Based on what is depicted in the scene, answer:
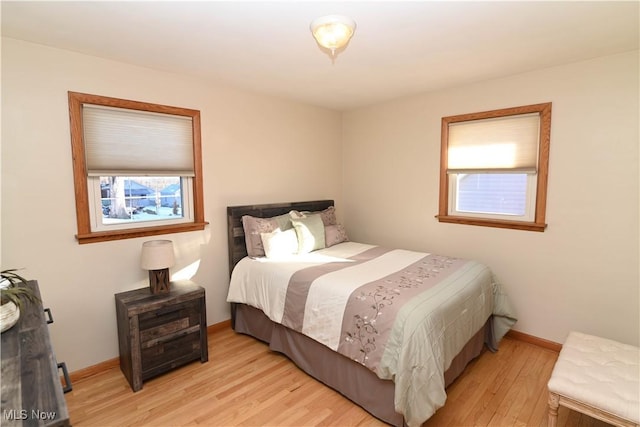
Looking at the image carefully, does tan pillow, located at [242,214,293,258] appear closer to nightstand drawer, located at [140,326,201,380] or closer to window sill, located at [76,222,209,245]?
window sill, located at [76,222,209,245]

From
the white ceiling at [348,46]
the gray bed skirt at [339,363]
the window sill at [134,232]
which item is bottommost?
the gray bed skirt at [339,363]

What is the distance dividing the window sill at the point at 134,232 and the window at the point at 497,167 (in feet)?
8.21

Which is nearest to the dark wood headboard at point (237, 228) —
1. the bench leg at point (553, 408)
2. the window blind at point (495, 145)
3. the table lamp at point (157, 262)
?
the table lamp at point (157, 262)

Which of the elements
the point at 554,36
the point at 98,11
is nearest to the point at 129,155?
the point at 98,11

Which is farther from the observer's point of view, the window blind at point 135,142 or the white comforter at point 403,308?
the window blind at point 135,142

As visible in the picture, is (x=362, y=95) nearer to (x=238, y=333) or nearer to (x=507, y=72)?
(x=507, y=72)

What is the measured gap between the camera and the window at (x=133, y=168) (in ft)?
7.95

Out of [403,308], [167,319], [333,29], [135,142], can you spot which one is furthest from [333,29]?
[167,319]

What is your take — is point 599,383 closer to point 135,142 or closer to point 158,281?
point 158,281

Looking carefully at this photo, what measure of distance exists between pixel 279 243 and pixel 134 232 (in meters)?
1.21

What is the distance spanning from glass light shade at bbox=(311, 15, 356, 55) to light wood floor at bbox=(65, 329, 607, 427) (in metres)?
2.30

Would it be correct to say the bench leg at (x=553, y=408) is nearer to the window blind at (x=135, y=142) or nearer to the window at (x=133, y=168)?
the window at (x=133, y=168)

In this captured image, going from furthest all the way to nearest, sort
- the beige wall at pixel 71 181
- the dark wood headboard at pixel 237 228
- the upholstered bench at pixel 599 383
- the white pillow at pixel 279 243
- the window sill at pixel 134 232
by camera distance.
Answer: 1. the dark wood headboard at pixel 237 228
2. the white pillow at pixel 279 243
3. the window sill at pixel 134 232
4. the beige wall at pixel 71 181
5. the upholstered bench at pixel 599 383

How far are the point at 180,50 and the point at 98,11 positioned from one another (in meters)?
0.57
